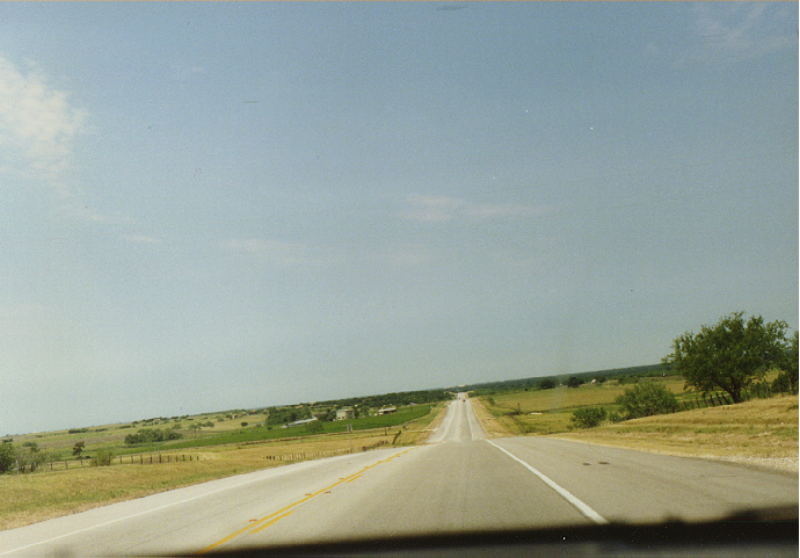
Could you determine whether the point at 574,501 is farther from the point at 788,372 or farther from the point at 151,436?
the point at 151,436

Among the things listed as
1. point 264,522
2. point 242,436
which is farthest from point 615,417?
point 264,522

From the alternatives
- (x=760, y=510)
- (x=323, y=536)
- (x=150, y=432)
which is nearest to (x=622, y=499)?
(x=760, y=510)

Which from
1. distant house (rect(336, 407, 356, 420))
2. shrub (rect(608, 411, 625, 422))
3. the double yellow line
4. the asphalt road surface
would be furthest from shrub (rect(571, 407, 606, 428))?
distant house (rect(336, 407, 356, 420))

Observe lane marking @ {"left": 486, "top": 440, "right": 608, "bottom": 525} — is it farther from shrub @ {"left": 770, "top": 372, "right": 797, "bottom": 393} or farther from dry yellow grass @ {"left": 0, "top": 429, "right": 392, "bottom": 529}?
shrub @ {"left": 770, "top": 372, "right": 797, "bottom": 393}

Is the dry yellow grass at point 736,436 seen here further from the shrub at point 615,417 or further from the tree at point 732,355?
the shrub at point 615,417

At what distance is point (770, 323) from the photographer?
65500mm

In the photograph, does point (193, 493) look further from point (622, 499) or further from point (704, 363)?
point (704, 363)

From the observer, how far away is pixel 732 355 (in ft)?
206

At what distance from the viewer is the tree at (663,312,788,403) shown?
62844 mm

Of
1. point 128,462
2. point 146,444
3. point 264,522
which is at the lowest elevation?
point 146,444

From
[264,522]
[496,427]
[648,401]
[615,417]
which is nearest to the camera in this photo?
[264,522]

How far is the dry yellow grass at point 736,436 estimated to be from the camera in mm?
18188

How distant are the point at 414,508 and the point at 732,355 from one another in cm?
6168

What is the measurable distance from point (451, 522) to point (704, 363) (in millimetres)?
62674
